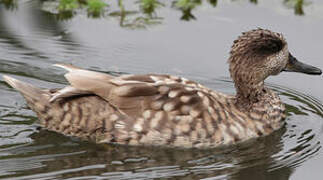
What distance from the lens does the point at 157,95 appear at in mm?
8531

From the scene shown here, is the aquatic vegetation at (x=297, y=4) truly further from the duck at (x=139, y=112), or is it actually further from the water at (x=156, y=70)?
the duck at (x=139, y=112)

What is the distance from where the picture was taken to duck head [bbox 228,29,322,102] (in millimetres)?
8867

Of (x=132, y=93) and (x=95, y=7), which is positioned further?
(x=95, y=7)

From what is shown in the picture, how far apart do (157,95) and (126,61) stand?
199cm

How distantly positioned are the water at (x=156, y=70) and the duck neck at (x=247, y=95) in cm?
41

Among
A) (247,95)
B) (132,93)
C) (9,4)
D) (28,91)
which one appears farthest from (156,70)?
(9,4)

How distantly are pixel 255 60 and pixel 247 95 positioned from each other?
37 cm

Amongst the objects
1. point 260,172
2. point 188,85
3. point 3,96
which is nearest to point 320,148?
Result: point 260,172

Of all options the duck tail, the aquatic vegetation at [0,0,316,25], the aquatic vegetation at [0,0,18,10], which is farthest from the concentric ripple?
the aquatic vegetation at [0,0,18,10]

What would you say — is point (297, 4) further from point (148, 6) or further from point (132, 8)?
point (132, 8)

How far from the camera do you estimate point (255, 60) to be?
8.98 metres

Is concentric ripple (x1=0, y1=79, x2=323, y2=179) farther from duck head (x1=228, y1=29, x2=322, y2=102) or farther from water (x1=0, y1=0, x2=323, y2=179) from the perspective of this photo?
duck head (x1=228, y1=29, x2=322, y2=102)

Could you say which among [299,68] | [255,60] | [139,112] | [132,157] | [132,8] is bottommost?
[132,157]

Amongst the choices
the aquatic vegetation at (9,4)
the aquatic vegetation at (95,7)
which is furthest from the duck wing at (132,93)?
the aquatic vegetation at (9,4)
